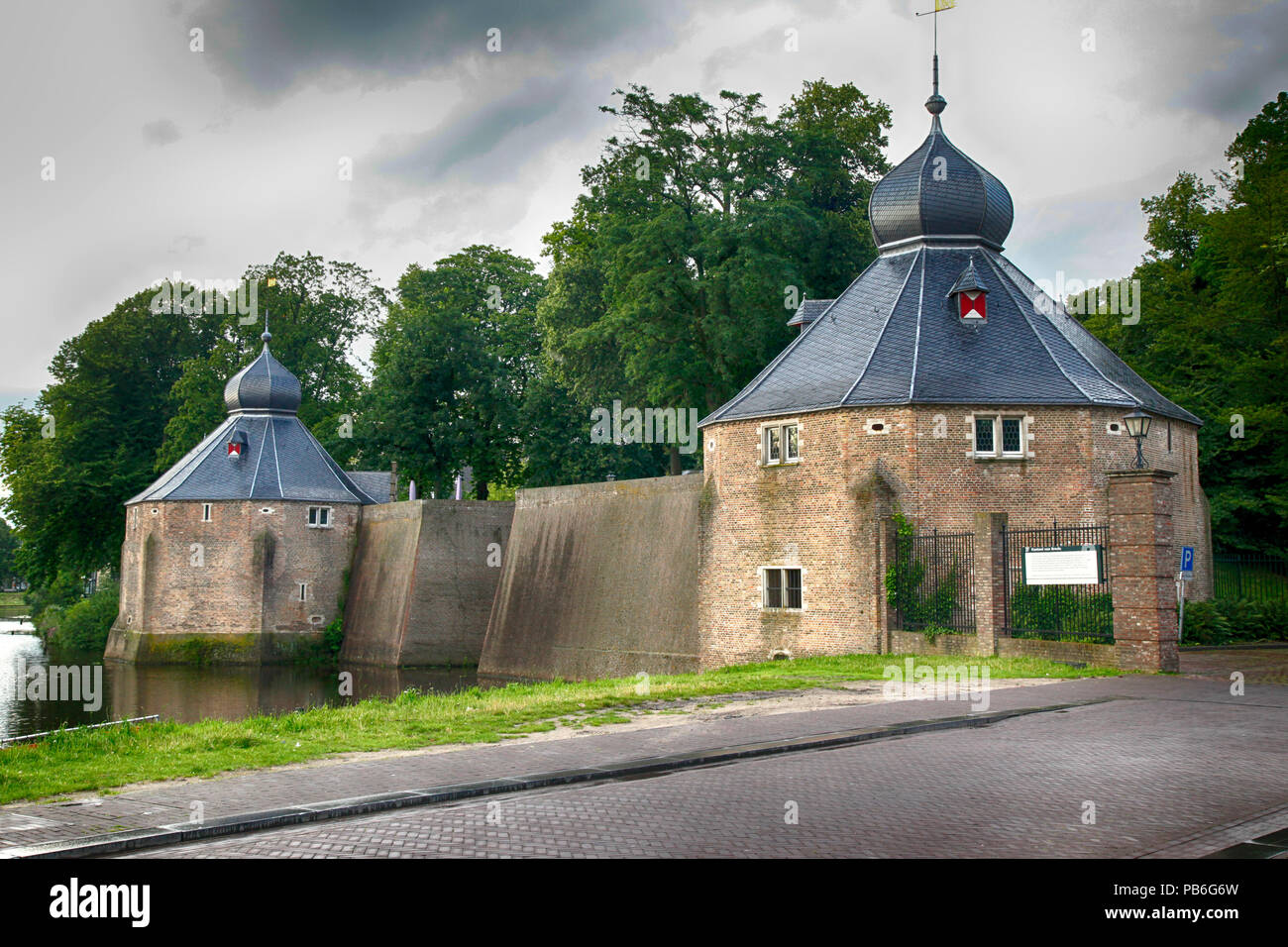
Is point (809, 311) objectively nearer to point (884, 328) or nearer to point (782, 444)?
point (884, 328)

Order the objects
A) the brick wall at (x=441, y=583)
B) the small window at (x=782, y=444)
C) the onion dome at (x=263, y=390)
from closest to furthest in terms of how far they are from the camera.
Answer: the small window at (x=782, y=444) → the brick wall at (x=441, y=583) → the onion dome at (x=263, y=390)

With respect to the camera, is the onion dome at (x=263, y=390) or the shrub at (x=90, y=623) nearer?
the onion dome at (x=263, y=390)

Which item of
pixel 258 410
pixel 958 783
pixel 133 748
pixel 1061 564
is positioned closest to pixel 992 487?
pixel 1061 564

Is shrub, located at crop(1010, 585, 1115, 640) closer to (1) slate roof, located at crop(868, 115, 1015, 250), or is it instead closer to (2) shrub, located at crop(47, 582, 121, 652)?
(1) slate roof, located at crop(868, 115, 1015, 250)

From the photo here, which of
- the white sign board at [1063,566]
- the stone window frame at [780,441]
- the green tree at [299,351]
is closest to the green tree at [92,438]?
the green tree at [299,351]

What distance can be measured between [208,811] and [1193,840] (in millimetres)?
6691

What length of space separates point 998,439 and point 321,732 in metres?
16.7

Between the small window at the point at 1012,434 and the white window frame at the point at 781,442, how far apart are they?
438 centimetres

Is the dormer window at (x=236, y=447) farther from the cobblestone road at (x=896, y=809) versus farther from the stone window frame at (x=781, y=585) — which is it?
the cobblestone road at (x=896, y=809)

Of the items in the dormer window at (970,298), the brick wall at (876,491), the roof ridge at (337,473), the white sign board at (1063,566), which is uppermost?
the dormer window at (970,298)

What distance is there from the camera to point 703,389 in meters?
36.6

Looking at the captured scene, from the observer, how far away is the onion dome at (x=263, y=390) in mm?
46812

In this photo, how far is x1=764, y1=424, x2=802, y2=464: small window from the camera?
26031 mm
